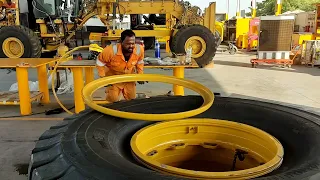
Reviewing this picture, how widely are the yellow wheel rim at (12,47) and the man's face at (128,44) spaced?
Result: 258 inches

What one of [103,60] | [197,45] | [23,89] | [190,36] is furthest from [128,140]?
[197,45]

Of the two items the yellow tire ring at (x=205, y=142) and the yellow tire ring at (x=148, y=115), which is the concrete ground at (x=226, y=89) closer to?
the yellow tire ring at (x=148, y=115)

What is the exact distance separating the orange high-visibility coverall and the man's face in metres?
0.06

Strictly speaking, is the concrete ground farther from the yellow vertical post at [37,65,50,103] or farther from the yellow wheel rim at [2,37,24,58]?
the yellow wheel rim at [2,37,24,58]

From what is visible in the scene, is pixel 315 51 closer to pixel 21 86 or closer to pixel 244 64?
pixel 244 64

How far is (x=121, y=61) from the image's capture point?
4.06 m

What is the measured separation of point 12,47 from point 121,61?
6863mm

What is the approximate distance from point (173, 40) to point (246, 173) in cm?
849

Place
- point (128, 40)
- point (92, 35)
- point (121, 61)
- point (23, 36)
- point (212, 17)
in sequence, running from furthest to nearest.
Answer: point (92, 35) < point (212, 17) < point (23, 36) < point (121, 61) < point (128, 40)

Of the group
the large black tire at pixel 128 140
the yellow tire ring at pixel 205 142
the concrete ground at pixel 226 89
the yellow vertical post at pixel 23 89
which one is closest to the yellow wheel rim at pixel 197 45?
the concrete ground at pixel 226 89

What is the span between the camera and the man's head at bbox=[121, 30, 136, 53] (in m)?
3.87

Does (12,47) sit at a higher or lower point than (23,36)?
lower

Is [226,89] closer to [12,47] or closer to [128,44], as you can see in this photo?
[128,44]

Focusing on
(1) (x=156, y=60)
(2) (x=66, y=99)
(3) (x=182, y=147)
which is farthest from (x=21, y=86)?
(3) (x=182, y=147)
